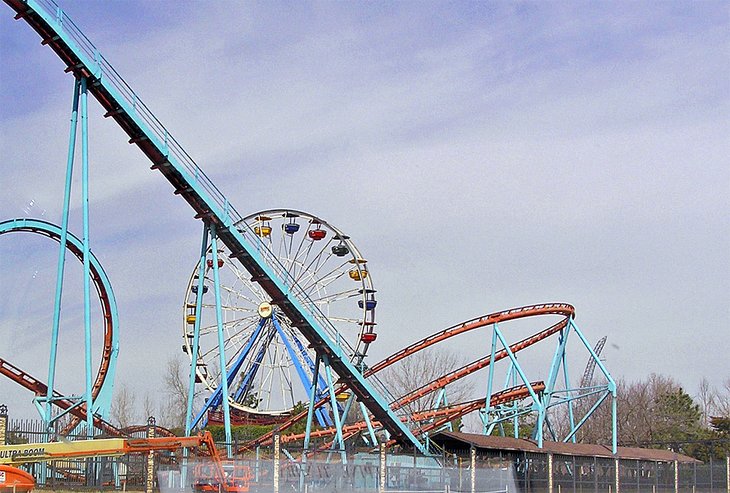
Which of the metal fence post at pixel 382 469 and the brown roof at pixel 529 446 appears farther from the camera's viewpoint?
the brown roof at pixel 529 446

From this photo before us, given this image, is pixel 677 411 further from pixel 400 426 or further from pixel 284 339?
pixel 400 426

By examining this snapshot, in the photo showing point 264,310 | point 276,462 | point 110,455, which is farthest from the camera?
point 264,310

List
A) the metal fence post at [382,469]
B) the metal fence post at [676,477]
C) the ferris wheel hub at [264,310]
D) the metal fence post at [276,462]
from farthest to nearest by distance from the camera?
the ferris wheel hub at [264,310], the metal fence post at [676,477], the metal fence post at [382,469], the metal fence post at [276,462]

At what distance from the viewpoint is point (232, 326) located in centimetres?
4938

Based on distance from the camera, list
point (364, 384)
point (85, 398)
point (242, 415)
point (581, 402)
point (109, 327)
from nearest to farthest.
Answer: point (85, 398)
point (364, 384)
point (109, 327)
point (242, 415)
point (581, 402)

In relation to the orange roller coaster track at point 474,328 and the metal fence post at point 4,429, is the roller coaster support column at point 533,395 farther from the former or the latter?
the metal fence post at point 4,429

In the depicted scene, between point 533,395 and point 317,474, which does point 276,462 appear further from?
point 533,395

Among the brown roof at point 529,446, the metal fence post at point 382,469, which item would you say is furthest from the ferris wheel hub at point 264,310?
the metal fence post at point 382,469

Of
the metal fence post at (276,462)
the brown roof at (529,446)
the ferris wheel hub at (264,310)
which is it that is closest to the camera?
the metal fence post at (276,462)

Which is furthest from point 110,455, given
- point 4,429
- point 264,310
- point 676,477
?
point 264,310

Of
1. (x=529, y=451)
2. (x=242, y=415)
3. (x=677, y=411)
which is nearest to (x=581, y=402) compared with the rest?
(x=677, y=411)

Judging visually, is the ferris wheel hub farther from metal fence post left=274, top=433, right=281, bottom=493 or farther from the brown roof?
metal fence post left=274, top=433, right=281, bottom=493

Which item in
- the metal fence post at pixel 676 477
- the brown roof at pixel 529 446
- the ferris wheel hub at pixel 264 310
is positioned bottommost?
the metal fence post at pixel 676 477

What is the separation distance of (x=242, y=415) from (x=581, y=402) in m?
39.5
